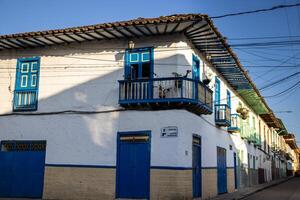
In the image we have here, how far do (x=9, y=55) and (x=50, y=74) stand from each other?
2.45 meters

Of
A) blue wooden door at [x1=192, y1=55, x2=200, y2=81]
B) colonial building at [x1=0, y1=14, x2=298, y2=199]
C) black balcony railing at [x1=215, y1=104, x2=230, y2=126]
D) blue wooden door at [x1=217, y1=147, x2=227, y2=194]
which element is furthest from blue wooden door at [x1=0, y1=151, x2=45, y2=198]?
blue wooden door at [x1=217, y1=147, x2=227, y2=194]

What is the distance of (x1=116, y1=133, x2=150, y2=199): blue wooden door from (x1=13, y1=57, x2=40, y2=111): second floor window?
452cm

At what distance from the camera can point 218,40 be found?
1516 centimetres

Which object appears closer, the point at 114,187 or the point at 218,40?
the point at 114,187

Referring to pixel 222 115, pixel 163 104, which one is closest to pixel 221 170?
pixel 222 115

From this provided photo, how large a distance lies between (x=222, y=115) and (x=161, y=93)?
6.00m

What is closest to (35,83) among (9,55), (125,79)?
(9,55)

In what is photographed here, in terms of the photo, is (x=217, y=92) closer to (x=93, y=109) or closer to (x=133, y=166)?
(x=93, y=109)

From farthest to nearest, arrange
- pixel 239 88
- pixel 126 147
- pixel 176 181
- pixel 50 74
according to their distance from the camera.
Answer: pixel 239 88 → pixel 50 74 → pixel 126 147 → pixel 176 181

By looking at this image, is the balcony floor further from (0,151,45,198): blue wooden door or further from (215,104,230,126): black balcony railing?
(0,151,45,198): blue wooden door

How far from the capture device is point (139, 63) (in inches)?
587

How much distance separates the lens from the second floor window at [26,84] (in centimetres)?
1628

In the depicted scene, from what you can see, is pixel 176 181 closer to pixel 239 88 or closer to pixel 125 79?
pixel 125 79

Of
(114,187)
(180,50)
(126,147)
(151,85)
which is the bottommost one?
(114,187)
